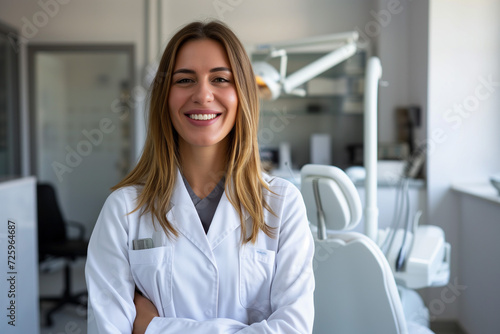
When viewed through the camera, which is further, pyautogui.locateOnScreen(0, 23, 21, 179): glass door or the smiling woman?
pyautogui.locateOnScreen(0, 23, 21, 179): glass door

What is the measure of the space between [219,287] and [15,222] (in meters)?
1.26

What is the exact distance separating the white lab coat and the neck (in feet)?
0.27

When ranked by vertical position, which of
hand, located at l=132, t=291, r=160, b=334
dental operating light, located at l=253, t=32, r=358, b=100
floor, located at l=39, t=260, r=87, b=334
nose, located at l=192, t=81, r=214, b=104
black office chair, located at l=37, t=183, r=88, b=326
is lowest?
floor, located at l=39, t=260, r=87, b=334

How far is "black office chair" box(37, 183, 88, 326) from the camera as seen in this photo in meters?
3.18

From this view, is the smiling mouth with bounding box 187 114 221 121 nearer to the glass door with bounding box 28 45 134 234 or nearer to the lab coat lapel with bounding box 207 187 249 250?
the lab coat lapel with bounding box 207 187 249 250

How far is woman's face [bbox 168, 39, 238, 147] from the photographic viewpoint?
112 cm

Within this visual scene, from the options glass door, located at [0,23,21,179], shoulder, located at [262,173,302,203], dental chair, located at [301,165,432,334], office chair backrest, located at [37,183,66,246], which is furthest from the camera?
glass door, located at [0,23,21,179]

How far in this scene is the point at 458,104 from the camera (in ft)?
9.37

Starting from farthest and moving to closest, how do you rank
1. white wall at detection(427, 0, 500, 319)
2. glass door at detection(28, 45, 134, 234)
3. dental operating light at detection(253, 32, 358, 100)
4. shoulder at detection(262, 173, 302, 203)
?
glass door at detection(28, 45, 134, 234), white wall at detection(427, 0, 500, 319), dental operating light at detection(253, 32, 358, 100), shoulder at detection(262, 173, 302, 203)

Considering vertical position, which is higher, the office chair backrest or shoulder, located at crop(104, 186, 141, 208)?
shoulder, located at crop(104, 186, 141, 208)

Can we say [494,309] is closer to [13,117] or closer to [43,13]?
[13,117]


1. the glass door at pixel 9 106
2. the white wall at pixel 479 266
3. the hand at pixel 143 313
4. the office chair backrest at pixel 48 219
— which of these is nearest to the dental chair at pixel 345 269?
the hand at pixel 143 313

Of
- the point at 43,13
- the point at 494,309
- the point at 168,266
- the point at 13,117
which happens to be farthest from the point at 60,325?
the point at 43,13

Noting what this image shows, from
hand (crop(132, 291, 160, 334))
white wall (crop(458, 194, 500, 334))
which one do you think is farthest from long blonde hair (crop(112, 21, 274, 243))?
white wall (crop(458, 194, 500, 334))
